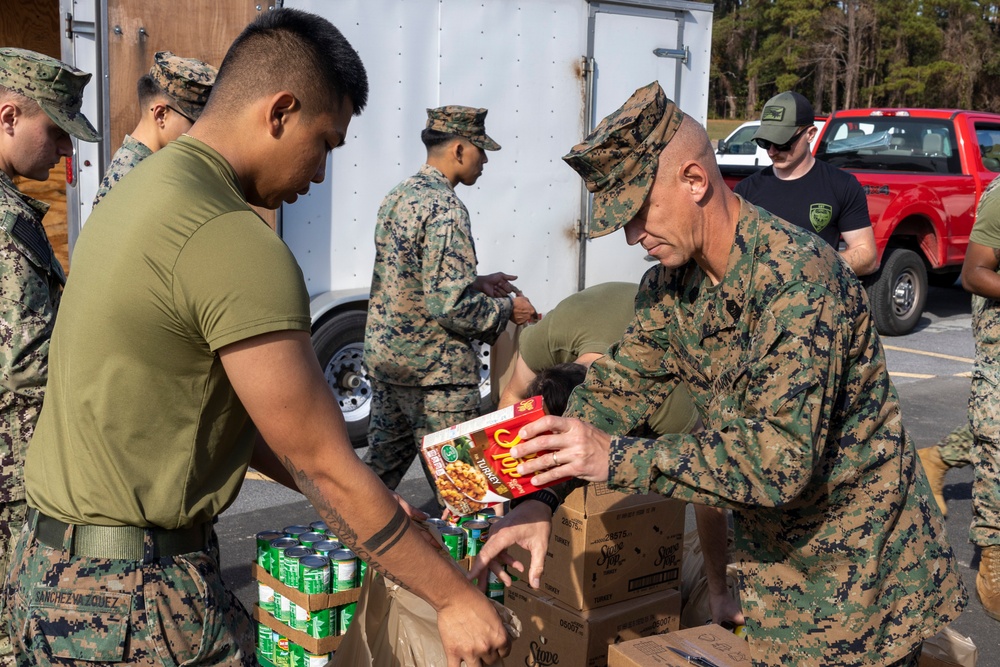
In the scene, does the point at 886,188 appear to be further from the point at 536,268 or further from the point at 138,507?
the point at 138,507

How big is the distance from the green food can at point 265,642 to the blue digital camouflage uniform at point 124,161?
189 cm

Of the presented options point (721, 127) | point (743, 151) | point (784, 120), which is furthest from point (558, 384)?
point (721, 127)

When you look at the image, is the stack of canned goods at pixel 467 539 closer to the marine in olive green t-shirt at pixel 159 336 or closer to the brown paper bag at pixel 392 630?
the brown paper bag at pixel 392 630

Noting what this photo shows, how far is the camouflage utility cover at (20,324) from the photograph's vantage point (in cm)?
312

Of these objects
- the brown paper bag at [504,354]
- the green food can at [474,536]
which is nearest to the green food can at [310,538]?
the green food can at [474,536]

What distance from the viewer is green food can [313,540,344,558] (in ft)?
11.3

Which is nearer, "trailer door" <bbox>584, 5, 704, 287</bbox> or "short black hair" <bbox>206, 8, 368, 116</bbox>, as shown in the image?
"short black hair" <bbox>206, 8, 368, 116</bbox>

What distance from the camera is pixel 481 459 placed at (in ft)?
7.62

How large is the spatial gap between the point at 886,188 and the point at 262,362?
32.8 ft

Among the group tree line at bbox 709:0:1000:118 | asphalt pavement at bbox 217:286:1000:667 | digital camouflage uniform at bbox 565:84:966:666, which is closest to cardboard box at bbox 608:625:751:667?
digital camouflage uniform at bbox 565:84:966:666

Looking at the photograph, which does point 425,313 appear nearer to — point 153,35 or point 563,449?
point 153,35

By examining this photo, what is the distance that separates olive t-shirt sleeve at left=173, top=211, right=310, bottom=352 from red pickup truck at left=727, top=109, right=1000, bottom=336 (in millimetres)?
9789

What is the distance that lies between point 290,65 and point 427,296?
2921mm

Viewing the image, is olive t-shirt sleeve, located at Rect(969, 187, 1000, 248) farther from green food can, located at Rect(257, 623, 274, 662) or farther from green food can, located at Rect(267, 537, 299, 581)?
green food can, located at Rect(257, 623, 274, 662)
